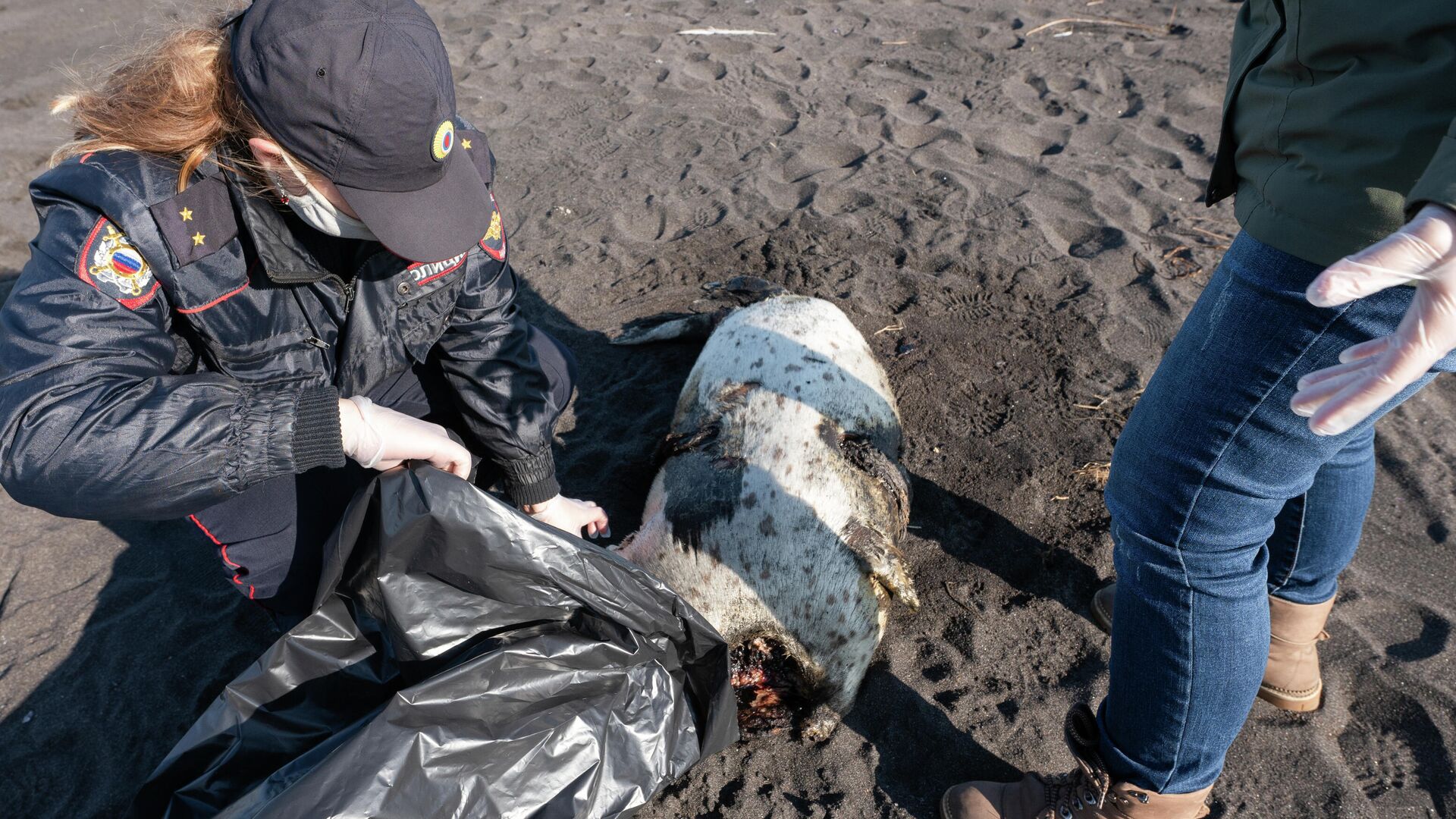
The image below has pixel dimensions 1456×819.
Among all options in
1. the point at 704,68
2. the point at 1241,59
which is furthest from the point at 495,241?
the point at 704,68

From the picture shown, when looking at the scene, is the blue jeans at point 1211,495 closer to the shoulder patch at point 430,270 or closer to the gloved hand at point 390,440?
the gloved hand at point 390,440

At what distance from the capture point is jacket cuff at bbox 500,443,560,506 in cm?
248

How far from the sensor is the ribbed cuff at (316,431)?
173 cm

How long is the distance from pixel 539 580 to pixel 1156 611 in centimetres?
123

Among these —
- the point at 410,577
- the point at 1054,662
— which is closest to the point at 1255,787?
the point at 1054,662

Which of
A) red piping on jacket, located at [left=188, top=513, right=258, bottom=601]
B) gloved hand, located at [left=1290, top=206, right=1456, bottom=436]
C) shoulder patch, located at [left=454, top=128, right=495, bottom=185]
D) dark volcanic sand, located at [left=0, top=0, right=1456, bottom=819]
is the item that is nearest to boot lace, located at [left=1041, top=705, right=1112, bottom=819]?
dark volcanic sand, located at [left=0, top=0, right=1456, bottom=819]

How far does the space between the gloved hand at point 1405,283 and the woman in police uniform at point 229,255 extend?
1.56 meters

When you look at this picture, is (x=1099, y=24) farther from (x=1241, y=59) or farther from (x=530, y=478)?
(x=530, y=478)

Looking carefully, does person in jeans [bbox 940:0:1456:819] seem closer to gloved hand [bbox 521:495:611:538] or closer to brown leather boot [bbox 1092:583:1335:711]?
brown leather boot [bbox 1092:583:1335:711]

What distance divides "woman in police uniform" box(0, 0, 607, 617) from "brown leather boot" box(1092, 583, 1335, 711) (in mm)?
1943

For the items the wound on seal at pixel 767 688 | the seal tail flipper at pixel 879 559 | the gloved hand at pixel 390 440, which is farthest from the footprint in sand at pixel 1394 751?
the gloved hand at pixel 390 440

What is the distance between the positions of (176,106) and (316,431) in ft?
2.39

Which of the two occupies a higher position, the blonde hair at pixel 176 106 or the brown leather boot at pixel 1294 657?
the blonde hair at pixel 176 106

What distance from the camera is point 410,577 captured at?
1.81 metres
